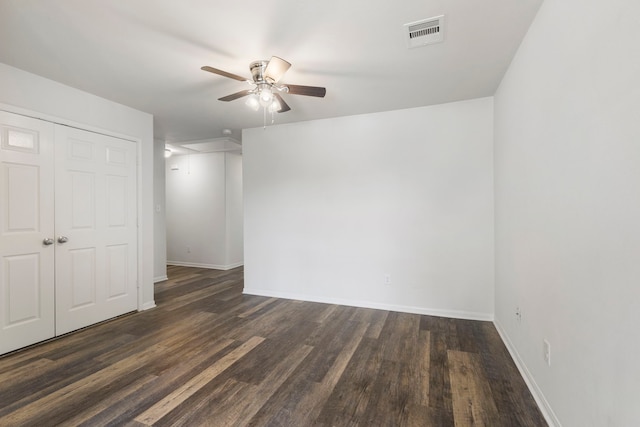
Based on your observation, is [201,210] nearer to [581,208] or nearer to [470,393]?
[470,393]

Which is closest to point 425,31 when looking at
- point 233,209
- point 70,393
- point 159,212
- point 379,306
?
point 379,306

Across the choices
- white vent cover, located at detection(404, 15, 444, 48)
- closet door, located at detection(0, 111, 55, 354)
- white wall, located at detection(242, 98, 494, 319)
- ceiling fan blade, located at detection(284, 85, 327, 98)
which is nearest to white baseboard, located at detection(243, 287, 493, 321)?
white wall, located at detection(242, 98, 494, 319)

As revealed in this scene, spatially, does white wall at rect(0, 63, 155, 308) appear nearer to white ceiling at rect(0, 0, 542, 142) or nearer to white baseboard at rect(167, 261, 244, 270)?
white ceiling at rect(0, 0, 542, 142)

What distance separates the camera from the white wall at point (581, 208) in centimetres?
102

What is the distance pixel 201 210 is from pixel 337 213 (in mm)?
3691

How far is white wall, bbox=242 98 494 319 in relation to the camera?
3318mm

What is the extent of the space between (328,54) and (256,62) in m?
0.59

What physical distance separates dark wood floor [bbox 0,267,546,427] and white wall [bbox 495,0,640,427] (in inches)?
18.6

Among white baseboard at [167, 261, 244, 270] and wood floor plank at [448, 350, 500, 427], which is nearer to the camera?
wood floor plank at [448, 350, 500, 427]

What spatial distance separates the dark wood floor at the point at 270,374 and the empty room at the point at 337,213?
0.07 ft

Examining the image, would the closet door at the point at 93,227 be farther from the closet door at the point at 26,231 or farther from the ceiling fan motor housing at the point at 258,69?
the ceiling fan motor housing at the point at 258,69

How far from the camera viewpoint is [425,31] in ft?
6.60

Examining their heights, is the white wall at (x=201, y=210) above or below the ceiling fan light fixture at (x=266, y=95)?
below

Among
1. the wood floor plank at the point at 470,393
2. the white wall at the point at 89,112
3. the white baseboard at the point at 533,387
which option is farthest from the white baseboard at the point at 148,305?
the white baseboard at the point at 533,387
